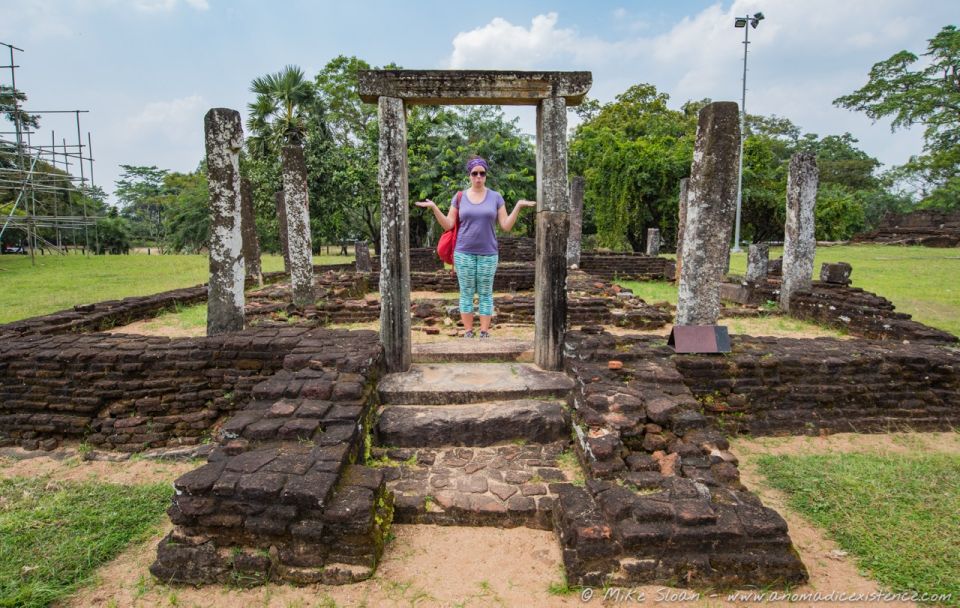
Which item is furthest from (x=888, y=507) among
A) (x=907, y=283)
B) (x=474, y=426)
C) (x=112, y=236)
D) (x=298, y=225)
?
(x=112, y=236)

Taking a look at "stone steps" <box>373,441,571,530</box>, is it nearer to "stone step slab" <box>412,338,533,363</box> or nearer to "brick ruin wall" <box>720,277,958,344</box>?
"stone step slab" <box>412,338,533,363</box>

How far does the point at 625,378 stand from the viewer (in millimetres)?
4344

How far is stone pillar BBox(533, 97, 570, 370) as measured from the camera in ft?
14.9

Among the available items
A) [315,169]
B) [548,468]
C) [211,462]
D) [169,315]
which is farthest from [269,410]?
[315,169]

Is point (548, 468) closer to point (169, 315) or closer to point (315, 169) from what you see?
point (169, 315)

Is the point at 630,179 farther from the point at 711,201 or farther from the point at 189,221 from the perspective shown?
the point at 189,221

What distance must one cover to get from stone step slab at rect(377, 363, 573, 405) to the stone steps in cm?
49

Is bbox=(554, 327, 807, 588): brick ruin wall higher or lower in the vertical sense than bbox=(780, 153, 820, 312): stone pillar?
lower

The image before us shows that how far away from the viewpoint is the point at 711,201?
17.2ft

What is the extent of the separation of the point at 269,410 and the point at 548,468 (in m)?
2.06

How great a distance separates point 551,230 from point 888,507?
3114 millimetres

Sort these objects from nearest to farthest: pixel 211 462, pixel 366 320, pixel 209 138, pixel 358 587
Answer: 1. pixel 358 587
2. pixel 211 462
3. pixel 209 138
4. pixel 366 320

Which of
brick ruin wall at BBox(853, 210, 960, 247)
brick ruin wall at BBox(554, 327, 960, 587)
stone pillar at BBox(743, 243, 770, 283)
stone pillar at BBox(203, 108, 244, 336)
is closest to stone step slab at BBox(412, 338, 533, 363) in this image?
brick ruin wall at BBox(554, 327, 960, 587)

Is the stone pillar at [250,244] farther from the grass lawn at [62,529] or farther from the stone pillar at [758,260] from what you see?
the stone pillar at [758,260]
